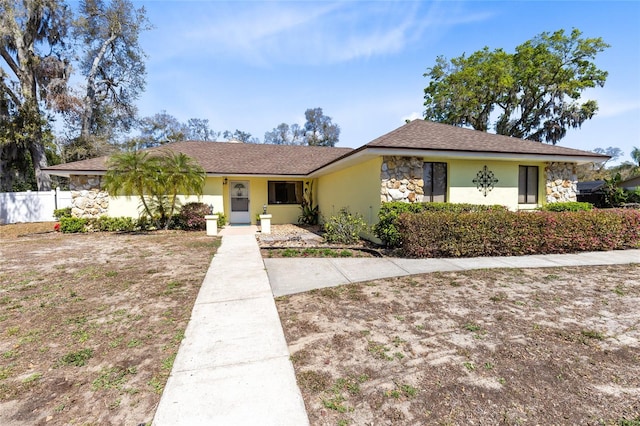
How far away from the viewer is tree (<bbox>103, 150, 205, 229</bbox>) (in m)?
11.2

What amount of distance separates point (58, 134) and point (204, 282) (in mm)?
25980

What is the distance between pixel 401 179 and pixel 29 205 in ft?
70.0

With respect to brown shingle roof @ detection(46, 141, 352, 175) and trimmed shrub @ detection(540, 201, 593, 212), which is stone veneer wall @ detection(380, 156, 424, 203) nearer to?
trimmed shrub @ detection(540, 201, 593, 212)

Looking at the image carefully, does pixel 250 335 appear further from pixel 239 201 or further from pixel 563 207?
pixel 239 201

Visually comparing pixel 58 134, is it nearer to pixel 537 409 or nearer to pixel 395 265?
pixel 395 265

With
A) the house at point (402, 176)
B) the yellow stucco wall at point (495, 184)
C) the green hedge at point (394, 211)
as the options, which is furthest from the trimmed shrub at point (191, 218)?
the yellow stucco wall at point (495, 184)

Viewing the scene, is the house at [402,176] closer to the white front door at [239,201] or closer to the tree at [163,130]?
the white front door at [239,201]

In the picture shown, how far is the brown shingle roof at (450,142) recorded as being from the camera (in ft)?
27.9

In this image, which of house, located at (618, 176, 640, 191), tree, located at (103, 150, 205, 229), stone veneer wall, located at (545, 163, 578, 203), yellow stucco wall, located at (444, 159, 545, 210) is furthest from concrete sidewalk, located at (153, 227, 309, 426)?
house, located at (618, 176, 640, 191)

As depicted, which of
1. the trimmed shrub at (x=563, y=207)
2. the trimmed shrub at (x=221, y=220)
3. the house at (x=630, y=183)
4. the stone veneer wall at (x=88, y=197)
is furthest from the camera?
the house at (x=630, y=183)

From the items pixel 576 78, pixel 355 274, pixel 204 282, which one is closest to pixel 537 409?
pixel 355 274

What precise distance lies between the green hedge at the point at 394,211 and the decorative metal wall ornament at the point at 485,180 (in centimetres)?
127

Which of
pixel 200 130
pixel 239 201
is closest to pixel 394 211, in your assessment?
pixel 239 201

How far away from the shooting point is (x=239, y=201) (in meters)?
15.3
